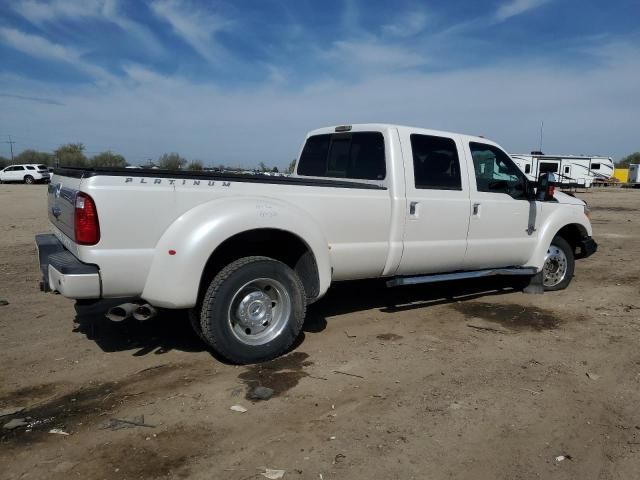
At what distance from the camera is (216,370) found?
438 cm

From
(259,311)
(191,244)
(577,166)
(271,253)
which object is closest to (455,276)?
(271,253)

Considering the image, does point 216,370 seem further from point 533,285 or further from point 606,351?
point 533,285

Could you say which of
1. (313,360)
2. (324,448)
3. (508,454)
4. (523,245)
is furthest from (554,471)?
(523,245)

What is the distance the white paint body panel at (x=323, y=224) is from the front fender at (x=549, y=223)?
13 millimetres

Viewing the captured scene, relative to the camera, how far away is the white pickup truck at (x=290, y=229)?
3896mm

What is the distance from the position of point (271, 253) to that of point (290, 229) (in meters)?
0.51

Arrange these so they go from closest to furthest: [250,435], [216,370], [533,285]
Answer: [250,435] → [216,370] → [533,285]

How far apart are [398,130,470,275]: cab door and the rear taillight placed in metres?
2.90

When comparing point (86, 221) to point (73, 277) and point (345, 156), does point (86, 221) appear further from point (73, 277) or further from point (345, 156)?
point (345, 156)

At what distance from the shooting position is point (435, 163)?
5.81 m

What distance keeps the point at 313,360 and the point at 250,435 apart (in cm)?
134

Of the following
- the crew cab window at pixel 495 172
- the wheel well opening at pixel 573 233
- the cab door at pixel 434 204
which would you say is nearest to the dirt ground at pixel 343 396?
the cab door at pixel 434 204

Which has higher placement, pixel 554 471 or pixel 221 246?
pixel 221 246

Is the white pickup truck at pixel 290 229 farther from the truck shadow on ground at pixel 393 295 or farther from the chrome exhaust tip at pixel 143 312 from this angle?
the truck shadow on ground at pixel 393 295
